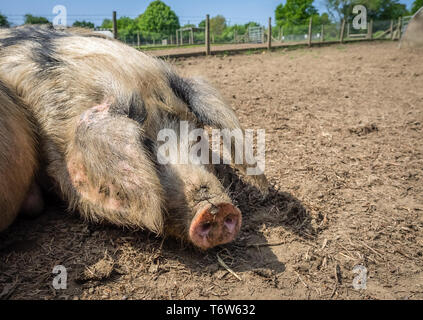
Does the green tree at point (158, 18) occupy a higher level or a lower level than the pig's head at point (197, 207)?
higher

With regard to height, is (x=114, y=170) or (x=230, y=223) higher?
(x=114, y=170)

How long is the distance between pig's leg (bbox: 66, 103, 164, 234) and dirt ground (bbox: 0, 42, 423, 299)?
0.23 meters

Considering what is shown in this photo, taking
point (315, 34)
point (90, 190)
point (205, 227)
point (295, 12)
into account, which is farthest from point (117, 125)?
point (295, 12)

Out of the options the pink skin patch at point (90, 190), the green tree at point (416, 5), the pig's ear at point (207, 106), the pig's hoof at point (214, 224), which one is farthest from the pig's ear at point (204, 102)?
the green tree at point (416, 5)

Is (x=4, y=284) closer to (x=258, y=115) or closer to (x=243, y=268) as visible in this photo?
(x=243, y=268)

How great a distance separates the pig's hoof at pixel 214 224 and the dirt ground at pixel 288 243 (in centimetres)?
21

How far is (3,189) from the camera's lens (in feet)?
6.50

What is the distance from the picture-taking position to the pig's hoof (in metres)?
1.76

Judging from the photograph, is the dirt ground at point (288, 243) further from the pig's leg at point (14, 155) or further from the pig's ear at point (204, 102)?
the pig's ear at point (204, 102)

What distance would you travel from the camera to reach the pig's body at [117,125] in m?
1.81

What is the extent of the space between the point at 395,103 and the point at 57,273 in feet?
16.3

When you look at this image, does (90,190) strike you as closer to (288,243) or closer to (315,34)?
(288,243)

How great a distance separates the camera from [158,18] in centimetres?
5538

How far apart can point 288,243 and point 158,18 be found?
5876cm
